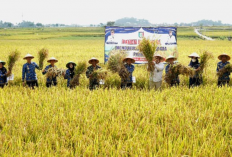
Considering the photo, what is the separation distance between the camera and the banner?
9.64 meters

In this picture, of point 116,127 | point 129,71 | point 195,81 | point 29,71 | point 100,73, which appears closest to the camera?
point 116,127

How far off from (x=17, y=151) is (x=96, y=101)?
6.76 ft

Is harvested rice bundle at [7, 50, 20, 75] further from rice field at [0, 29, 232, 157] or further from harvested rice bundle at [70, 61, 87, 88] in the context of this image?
harvested rice bundle at [70, 61, 87, 88]

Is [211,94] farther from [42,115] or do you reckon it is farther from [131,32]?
[131,32]

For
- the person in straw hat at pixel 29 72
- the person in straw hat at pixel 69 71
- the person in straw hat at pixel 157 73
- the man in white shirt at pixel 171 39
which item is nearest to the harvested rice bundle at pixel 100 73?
the person in straw hat at pixel 69 71

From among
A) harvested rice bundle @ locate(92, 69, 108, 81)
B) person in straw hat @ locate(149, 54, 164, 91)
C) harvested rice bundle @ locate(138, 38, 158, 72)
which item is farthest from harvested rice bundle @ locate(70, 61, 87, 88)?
person in straw hat @ locate(149, 54, 164, 91)

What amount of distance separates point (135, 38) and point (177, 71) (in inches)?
170

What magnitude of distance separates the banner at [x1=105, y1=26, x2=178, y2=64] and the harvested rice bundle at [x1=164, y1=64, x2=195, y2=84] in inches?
155

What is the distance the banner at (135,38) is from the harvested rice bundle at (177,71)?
3929 mm

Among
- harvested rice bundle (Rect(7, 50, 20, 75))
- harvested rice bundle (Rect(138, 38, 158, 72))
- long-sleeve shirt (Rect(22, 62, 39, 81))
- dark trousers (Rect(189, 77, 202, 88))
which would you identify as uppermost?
harvested rice bundle (Rect(138, 38, 158, 72))

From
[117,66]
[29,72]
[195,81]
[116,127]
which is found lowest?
[116,127]

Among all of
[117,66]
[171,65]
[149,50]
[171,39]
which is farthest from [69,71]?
[171,39]

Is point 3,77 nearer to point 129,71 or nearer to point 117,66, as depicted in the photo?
point 117,66

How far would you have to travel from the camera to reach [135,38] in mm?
9641
